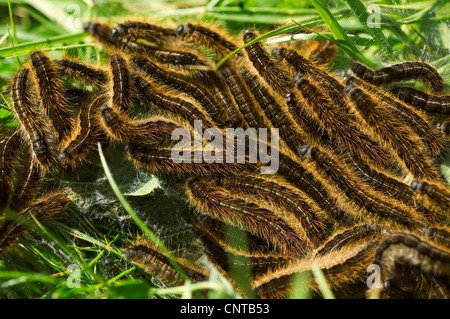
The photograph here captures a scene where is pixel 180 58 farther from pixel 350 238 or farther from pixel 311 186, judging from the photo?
pixel 350 238

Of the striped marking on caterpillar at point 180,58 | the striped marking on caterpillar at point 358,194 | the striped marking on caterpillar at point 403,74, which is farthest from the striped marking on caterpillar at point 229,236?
the striped marking on caterpillar at point 403,74

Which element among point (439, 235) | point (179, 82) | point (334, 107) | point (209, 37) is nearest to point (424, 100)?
point (334, 107)

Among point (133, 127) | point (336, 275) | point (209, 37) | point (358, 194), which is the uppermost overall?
point (209, 37)

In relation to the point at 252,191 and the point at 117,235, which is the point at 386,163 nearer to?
the point at 252,191

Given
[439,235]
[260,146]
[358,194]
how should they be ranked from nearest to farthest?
[439,235], [358,194], [260,146]

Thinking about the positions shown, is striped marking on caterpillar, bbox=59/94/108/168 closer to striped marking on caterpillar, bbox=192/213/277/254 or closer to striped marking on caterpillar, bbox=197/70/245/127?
striped marking on caterpillar, bbox=197/70/245/127

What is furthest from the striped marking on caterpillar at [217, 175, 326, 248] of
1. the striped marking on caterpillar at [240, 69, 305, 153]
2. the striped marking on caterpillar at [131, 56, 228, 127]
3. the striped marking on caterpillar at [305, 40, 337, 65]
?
the striped marking on caterpillar at [305, 40, 337, 65]
